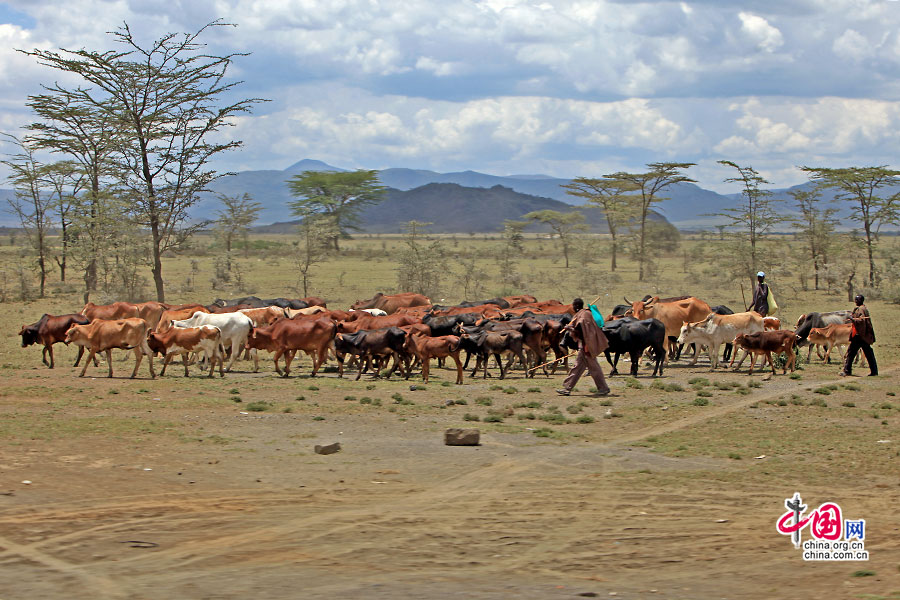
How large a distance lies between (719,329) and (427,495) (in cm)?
1160

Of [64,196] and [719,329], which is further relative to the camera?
[64,196]

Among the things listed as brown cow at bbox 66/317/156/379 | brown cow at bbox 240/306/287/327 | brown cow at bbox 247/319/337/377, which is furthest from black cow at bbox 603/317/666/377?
brown cow at bbox 66/317/156/379

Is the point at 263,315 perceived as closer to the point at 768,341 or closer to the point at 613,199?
the point at 768,341

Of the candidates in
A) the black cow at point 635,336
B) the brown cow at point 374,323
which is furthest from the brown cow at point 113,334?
the black cow at point 635,336

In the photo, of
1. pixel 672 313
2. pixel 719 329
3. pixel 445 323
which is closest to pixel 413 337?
pixel 445 323

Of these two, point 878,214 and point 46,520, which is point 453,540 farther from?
point 878,214

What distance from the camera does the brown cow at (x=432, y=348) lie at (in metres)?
16.7

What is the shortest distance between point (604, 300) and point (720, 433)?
76.9ft

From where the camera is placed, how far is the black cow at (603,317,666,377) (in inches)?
690

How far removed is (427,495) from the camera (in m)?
8.71

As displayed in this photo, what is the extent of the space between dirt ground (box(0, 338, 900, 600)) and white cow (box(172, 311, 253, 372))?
3323 mm

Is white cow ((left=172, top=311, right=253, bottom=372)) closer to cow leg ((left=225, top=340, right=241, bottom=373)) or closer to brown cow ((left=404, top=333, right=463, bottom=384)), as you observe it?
cow leg ((left=225, top=340, right=241, bottom=373))

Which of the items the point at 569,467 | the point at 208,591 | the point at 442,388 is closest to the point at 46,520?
the point at 208,591
